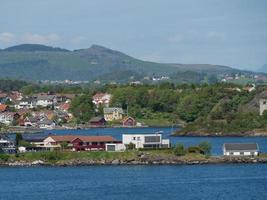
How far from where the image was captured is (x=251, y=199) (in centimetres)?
2528

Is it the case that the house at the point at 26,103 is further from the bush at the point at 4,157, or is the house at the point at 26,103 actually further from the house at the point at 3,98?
the bush at the point at 4,157

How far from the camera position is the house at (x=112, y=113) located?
6736 centimetres

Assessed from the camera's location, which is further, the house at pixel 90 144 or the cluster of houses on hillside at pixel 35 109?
the cluster of houses on hillside at pixel 35 109

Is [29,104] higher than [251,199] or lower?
higher

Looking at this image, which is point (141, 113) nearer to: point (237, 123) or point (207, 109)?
point (207, 109)

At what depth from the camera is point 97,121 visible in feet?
212

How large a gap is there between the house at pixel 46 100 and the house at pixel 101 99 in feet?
11.1

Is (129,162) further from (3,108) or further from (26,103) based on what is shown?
(26,103)

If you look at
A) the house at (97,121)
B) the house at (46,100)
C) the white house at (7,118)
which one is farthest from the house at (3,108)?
the house at (97,121)

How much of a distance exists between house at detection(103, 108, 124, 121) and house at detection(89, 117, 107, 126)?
5.88ft

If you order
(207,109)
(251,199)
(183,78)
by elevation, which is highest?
(183,78)

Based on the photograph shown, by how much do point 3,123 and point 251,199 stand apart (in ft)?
134

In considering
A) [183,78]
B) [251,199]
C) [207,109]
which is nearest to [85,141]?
[251,199]

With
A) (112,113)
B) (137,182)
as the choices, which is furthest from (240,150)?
(112,113)
